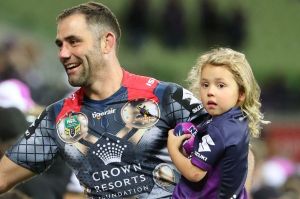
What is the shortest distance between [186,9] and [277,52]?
2543 millimetres

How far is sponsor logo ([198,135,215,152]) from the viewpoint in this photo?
573 centimetres

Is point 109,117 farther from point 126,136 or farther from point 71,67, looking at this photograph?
point 71,67

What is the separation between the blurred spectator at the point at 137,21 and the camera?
2293cm

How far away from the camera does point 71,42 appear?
6246 millimetres

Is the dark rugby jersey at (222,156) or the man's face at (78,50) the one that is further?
the man's face at (78,50)

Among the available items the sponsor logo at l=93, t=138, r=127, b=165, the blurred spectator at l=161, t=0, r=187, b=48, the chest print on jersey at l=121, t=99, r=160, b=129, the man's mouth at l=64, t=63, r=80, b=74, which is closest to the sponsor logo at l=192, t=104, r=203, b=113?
the chest print on jersey at l=121, t=99, r=160, b=129

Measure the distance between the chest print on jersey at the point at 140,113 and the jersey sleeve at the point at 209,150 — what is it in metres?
0.57

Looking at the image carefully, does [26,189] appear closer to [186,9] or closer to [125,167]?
[125,167]

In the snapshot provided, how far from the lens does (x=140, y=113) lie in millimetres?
6305

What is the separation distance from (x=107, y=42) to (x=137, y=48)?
16.9 meters

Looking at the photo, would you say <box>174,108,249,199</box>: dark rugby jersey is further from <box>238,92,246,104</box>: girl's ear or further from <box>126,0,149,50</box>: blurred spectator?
<box>126,0,149,50</box>: blurred spectator

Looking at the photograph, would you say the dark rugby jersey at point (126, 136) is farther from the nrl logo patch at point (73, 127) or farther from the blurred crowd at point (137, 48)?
the blurred crowd at point (137, 48)

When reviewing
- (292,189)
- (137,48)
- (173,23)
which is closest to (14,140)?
(292,189)

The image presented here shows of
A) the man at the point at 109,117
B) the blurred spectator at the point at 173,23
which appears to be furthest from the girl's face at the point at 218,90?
the blurred spectator at the point at 173,23
